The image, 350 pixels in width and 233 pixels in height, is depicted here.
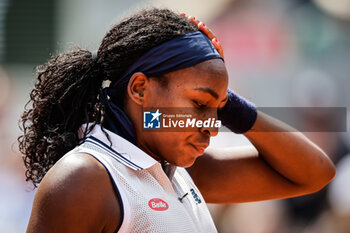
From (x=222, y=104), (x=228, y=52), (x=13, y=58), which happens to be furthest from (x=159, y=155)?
(x=13, y=58)

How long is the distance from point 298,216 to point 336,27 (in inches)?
105

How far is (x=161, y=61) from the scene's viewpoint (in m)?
1.81

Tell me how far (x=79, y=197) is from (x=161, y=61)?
56cm

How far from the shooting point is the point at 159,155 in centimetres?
192

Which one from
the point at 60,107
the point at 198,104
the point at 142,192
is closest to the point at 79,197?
the point at 142,192

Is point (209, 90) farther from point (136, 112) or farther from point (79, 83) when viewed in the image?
point (79, 83)

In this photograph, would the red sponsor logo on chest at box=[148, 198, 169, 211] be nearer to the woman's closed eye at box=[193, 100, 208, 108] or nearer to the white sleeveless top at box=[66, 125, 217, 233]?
the white sleeveless top at box=[66, 125, 217, 233]

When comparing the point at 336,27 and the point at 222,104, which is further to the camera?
the point at 336,27

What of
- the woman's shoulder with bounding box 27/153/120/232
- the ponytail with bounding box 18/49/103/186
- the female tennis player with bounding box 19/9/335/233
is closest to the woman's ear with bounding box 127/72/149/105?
the female tennis player with bounding box 19/9/335/233

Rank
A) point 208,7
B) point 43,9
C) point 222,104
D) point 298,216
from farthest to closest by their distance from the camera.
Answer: point 43,9
point 208,7
point 298,216
point 222,104

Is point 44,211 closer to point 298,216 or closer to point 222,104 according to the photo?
point 222,104

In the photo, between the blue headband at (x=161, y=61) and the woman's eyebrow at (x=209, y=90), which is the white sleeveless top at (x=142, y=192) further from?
the woman's eyebrow at (x=209, y=90)

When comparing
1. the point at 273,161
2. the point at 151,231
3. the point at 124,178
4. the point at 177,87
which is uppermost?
the point at 177,87

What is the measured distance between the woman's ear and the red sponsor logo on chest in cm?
36
